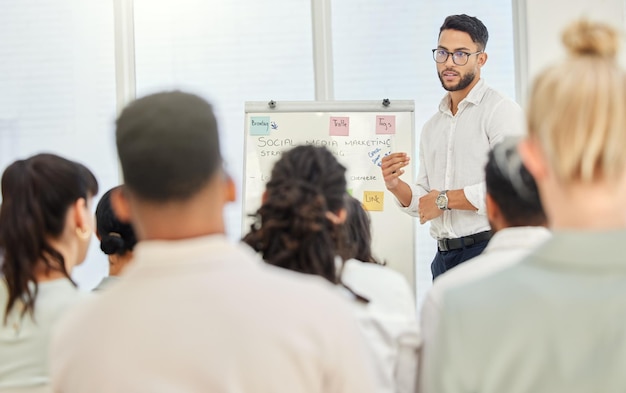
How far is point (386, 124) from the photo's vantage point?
3.89 metres

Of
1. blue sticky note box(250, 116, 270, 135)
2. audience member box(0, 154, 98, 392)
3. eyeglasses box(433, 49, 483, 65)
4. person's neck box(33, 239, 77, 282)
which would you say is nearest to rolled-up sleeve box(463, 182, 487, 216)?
eyeglasses box(433, 49, 483, 65)

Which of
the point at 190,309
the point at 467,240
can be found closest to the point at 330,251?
the point at 190,309

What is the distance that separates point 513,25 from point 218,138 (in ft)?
12.3

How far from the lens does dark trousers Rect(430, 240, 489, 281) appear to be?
10.7 ft

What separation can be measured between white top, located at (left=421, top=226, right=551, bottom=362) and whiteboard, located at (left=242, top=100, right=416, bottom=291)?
7.52ft

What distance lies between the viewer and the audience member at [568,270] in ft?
3.09

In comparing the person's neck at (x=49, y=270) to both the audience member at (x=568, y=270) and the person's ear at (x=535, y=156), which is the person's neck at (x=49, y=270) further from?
the person's ear at (x=535, y=156)

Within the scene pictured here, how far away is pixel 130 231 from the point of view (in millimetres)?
2199

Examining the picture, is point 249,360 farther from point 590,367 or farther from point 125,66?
point 125,66

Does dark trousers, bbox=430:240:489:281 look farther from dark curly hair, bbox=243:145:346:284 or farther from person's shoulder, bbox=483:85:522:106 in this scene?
dark curly hair, bbox=243:145:346:284

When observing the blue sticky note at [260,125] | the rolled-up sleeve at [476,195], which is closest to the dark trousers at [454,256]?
the rolled-up sleeve at [476,195]

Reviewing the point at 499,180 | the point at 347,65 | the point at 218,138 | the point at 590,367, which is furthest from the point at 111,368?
the point at 347,65

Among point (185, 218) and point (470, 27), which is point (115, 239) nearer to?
point (185, 218)

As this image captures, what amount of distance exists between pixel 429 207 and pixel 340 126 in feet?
2.66
